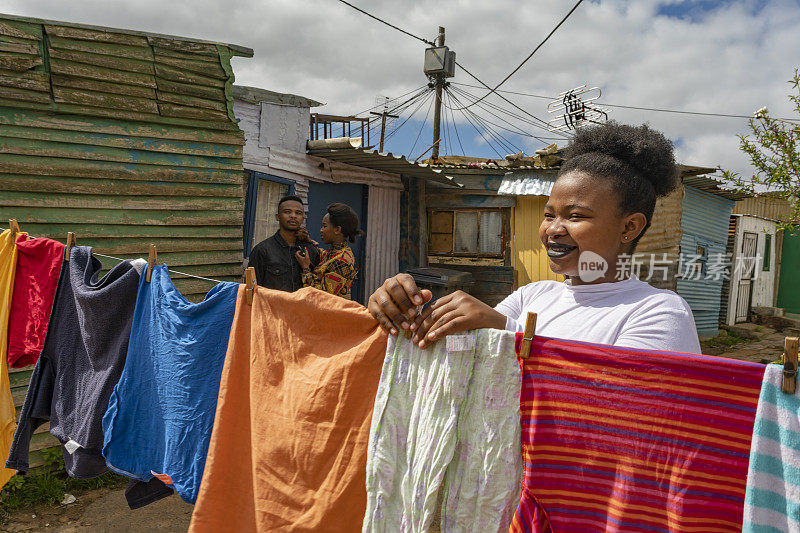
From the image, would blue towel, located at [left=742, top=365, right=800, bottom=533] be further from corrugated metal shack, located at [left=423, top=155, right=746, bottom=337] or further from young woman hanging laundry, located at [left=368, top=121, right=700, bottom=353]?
corrugated metal shack, located at [left=423, top=155, right=746, bottom=337]

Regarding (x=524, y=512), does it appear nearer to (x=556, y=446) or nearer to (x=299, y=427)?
(x=556, y=446)

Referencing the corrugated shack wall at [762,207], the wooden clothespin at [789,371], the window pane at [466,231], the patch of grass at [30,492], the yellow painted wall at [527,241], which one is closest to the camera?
the wooden clothespin at [789,371]

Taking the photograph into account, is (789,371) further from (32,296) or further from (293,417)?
(32,296)

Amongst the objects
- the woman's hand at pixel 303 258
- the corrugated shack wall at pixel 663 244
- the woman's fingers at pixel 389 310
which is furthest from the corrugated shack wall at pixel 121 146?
the corrugated shack wall at pixel 663 244

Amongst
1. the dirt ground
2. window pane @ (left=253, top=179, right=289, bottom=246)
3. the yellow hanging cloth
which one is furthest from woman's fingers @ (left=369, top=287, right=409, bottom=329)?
window pane @ (left=253, top=179, right=289, bottom=246)

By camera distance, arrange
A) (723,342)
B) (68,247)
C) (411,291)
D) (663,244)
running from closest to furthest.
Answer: (411,291)
(68,247)
(663,244)
(723,342)

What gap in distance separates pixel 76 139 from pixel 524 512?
483 cm

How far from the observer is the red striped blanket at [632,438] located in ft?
3.77

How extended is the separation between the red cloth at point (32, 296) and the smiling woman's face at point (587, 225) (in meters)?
2.61

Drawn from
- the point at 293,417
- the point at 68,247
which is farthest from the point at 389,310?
the point at 68,247

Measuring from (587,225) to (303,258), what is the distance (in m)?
3.75

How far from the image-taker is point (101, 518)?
4.14m

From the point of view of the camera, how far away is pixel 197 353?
2.15 m

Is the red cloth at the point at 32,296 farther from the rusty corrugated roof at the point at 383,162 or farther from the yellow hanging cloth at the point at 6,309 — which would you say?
the rusty corrugated roof at the point at 383,162
